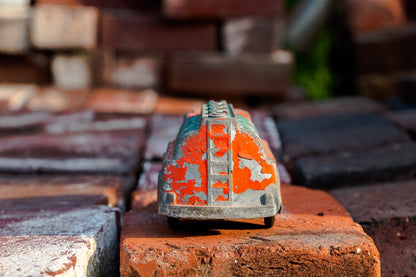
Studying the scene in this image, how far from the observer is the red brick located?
5.50 metres

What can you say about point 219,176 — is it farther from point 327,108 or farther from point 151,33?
point 151,33

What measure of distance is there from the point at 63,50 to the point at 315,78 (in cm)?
305

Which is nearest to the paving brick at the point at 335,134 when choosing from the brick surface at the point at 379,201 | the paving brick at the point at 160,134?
the brick surface at the point at 379,201

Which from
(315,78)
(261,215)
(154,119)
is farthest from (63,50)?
(261,215)

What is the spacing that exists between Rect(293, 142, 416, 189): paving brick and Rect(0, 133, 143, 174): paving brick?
3.36ft

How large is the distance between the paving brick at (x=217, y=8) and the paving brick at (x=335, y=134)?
136 cm

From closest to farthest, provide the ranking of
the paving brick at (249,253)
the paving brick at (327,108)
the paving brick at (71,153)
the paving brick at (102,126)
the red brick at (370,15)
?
the paving brick at (249,253) → the paving brick at (71,153) → the paving brick at (102,126) → the paving brick at (327,108) → the red brick at (370,15)

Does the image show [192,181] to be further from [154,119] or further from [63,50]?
[63,50]

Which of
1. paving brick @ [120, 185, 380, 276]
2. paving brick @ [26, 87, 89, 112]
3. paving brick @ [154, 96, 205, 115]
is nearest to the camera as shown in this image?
paving brick @ [120, 185, 380, 276]

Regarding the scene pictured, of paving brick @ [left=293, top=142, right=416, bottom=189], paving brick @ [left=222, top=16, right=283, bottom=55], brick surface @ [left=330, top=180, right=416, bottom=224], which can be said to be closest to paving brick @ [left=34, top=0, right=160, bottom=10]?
paving brick @ [left=222, top=16, right=283, bottom=55]

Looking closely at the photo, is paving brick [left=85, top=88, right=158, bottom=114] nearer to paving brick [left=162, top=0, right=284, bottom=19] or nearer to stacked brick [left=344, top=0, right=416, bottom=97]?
paving brick [left=162, top=0, right=284, bottom=19]

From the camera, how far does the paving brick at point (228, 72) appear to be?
483 centimetres

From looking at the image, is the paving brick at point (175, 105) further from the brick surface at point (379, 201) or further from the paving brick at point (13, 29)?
the brick surface at point (379, 201)

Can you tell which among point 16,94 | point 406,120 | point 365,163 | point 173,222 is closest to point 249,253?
point 173,222
